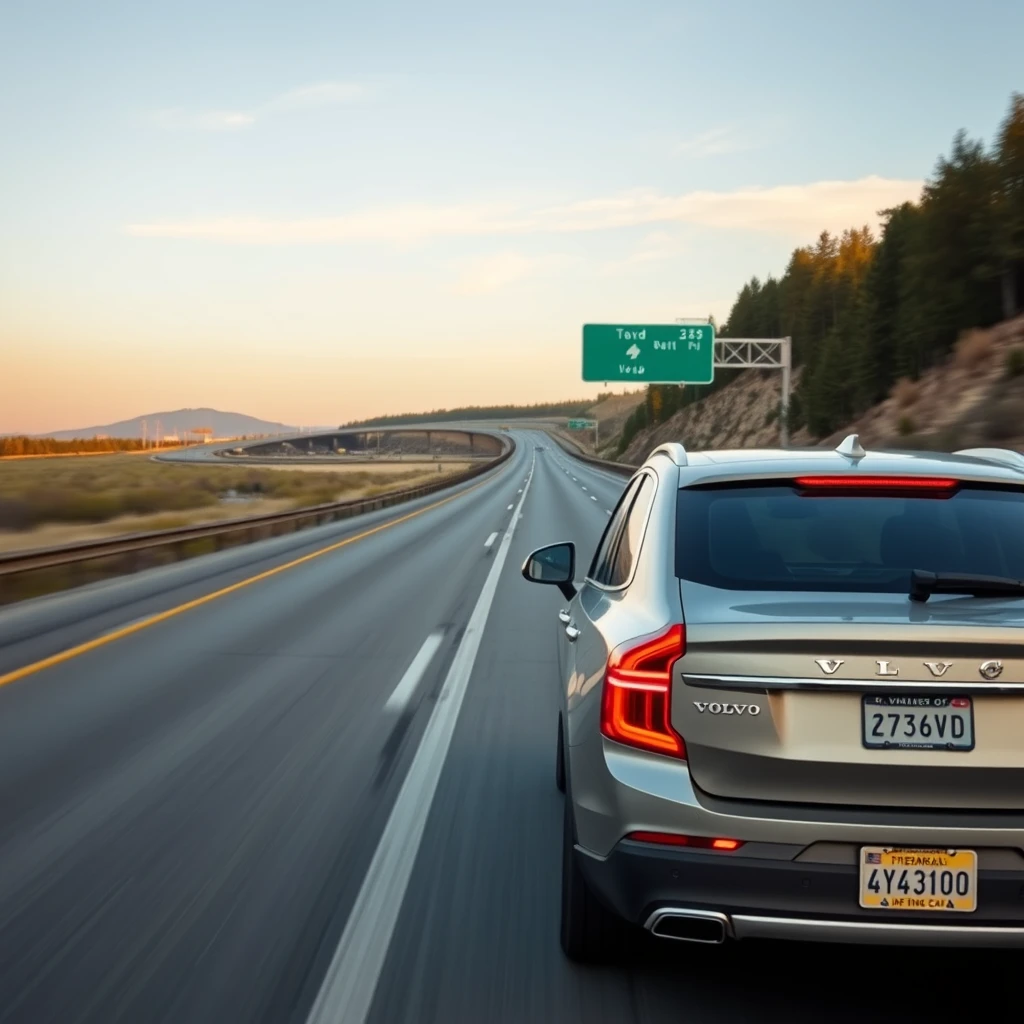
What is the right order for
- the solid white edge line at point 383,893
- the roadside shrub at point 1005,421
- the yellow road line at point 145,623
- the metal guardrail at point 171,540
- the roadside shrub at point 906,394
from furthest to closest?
the roadside shrub at point 906,394 < the roadside shrub at point 1005,421 < the metal guardrail at point 171,540 < the yellow road line at point 145,623 < the solid white edge line at point 383,893

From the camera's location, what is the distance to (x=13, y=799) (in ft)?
20.0

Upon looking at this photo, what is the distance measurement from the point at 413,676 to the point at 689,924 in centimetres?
632

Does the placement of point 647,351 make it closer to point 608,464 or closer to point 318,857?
point 608,464

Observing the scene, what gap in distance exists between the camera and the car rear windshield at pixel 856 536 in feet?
12.4

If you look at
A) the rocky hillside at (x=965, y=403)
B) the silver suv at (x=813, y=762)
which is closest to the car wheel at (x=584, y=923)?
the silver suv at (x=813, y=762)

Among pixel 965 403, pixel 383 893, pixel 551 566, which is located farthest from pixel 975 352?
pixel 383 893

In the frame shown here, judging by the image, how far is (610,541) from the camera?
5430 millimetres

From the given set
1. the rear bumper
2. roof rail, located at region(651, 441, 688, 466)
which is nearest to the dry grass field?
roof rail, located at region(651, 441, 688, 466)

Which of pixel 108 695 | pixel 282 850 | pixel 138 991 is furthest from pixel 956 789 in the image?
pixel 108 695

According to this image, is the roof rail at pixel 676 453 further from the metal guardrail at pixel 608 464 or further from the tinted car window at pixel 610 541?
the metal guardrail at pixel 608 464

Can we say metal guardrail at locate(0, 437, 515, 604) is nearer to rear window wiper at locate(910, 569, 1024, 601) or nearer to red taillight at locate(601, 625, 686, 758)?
red taillight at locate(601, 625, 686, 758)

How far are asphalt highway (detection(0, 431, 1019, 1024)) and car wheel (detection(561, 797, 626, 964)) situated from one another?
0.28ft

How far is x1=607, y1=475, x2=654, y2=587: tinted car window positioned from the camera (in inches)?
168

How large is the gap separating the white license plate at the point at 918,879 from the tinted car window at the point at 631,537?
4.33ft
